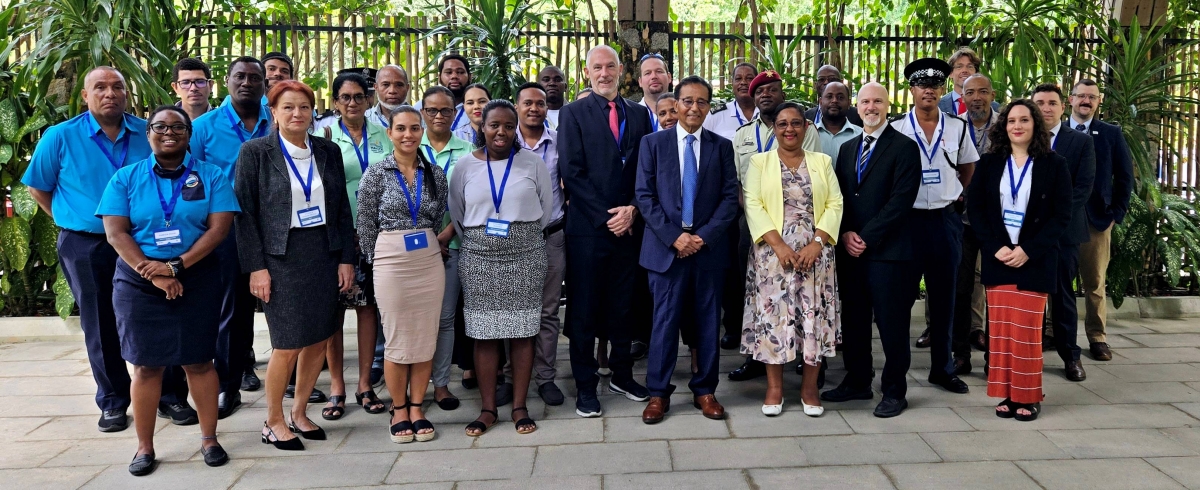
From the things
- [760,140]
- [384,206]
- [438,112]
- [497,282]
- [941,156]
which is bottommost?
[497,282]

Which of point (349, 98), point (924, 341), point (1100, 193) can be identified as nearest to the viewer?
point (349, 98)

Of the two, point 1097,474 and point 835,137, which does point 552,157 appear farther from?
point 1097,474

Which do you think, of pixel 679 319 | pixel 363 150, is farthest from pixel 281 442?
pixel 679 319

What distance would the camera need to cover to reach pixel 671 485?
3303 millimetres

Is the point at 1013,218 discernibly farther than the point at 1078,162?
No

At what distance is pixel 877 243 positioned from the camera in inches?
165

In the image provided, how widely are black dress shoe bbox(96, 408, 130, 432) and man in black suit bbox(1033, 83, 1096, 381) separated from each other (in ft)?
16.6

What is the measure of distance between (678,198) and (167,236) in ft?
7.53

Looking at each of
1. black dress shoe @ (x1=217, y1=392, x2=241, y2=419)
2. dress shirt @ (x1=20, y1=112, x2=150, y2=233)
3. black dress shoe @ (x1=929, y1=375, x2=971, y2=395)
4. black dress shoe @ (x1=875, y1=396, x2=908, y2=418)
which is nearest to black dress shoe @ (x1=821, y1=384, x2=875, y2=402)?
black dress shoe @ (x1=875, y1=396, x2=908, y2=418)

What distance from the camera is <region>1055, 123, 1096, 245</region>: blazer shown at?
4.70m

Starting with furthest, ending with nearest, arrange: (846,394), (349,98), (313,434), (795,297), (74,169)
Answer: (846,394), (349,98), (795,297), (74,169), (313,434)

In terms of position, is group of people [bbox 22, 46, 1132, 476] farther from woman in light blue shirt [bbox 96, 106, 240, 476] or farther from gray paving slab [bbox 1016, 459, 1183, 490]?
gray paving slab [bbox 1016, 459, 1183, 490]

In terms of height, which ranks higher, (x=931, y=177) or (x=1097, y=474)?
(x=931, y=177)

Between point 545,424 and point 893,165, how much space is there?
2.15 meters
